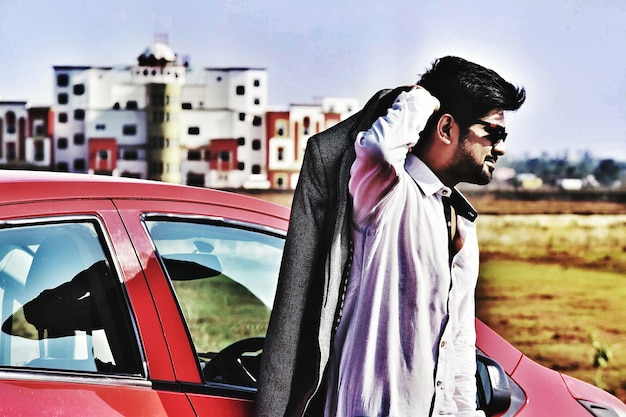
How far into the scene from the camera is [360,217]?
6.28 feet

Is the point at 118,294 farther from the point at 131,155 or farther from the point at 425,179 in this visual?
the point at 131,155

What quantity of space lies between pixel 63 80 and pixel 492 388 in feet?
34.0

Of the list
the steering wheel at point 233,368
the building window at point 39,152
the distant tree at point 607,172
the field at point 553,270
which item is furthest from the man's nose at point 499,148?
the distant tree at point 607,172

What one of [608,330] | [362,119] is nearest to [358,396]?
[362,119]

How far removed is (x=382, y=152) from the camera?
185 centimetres

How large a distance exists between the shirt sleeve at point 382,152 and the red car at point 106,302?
44 centimetres

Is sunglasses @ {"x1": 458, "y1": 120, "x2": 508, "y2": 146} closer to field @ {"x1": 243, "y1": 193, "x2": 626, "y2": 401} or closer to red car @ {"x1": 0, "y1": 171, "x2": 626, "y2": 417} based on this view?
red car @ {"x1": 0, "y1": 171, "x2": 626, "y2": 417}

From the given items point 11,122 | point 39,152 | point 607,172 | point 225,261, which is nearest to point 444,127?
point 225,261

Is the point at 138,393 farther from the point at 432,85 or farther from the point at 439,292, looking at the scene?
the point at 432,85

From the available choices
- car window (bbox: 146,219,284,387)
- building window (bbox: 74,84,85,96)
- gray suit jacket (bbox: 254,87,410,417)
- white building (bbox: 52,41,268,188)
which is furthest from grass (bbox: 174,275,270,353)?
building window (bbox: 74,84,85,96)

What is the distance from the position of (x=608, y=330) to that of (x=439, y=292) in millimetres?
14175

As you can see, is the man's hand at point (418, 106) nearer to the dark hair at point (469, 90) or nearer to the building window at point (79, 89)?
the dark hair at point (469, 90)

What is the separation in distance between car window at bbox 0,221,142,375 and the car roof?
7 cm

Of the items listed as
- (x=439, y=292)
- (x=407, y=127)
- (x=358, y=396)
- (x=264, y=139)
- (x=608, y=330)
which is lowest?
(x=608, y=330)
